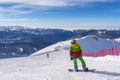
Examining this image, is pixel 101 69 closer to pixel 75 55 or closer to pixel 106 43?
pixel 75 55

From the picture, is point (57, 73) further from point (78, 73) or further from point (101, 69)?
point (101, 69)

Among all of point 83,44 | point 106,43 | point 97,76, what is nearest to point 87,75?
point 97,76

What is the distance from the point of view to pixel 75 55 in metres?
18.9

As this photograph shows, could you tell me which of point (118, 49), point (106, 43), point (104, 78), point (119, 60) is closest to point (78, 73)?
point (104, 78)

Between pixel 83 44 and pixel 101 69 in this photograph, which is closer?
pixel 101 69

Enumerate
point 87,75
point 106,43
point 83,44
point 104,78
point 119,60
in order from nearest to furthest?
point 104,78, point 87,75, point 119,60, point 83,44, point 106,43

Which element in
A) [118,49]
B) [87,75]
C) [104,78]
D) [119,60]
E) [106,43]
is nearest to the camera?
[104,78]

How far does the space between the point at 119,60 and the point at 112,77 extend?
789cm

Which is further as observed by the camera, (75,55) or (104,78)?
(75,55)

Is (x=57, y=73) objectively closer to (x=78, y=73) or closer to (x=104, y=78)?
(x=78, y=73)

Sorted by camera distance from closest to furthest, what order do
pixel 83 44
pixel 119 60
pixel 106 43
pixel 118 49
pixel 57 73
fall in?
pixel 57 73 < pixel 119 60 < pixel 118 49 < pixel 83 44 < pixel 106 43

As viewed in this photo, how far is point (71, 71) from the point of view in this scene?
19156 millimetres

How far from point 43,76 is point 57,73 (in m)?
1.09

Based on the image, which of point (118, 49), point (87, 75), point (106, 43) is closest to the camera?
point (87, 75)
